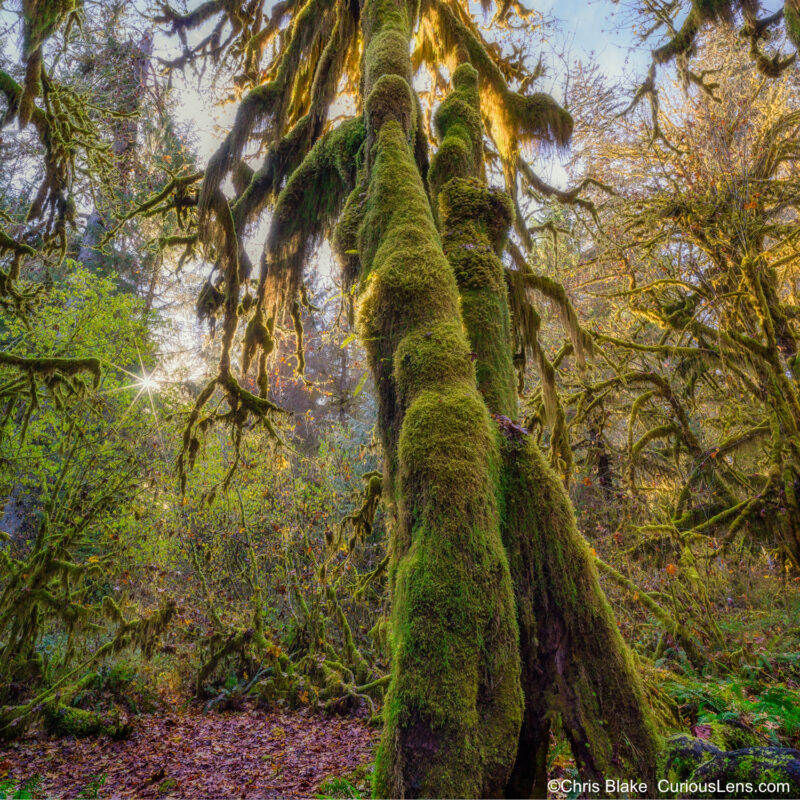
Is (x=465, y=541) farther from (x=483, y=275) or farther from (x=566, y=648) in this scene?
(x=483, y=275)

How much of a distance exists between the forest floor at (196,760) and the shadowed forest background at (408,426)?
5 cm

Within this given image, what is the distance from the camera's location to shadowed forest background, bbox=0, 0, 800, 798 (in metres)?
2.46

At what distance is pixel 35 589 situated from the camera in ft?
21.4

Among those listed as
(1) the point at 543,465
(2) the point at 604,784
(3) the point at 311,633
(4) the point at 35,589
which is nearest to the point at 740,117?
(1) the point at 543,465

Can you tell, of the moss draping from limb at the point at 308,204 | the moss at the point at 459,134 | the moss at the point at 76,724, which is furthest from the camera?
the moss at the point at 76,724

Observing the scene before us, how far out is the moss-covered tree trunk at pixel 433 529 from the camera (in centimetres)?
190

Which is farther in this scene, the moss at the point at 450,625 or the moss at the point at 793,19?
the moss at the point at 793,19

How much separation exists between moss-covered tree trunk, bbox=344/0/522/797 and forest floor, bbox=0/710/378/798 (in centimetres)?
357

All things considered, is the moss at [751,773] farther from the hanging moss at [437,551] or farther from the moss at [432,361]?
the moss at [432,361]

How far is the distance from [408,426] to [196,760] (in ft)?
20.3

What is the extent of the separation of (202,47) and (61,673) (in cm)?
913

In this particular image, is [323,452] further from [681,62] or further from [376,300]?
[681,62]

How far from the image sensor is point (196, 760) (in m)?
6.01

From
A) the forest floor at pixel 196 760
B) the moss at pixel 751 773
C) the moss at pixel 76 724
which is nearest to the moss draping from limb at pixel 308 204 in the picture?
the moss at pixel 751 773
